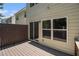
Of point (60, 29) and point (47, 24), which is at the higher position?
point (47, 24)

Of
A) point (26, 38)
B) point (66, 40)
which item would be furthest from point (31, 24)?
point (66, 40)

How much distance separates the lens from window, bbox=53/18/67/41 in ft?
28.6

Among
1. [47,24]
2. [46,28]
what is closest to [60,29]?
[47,24]

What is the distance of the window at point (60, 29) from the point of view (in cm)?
870

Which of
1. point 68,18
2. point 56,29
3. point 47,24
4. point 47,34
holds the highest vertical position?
point 68,18

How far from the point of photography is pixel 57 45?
9523 millimetres

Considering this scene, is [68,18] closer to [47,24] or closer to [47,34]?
[47,24]

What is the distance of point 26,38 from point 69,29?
950 centimetres

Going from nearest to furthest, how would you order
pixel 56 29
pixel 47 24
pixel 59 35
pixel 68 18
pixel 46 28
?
pixel 68 18 → pixel 59 35 → pixel 56 29 → pixel 47 24 → pixel 46 28

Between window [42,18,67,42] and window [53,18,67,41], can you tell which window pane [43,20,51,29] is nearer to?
window [42,18,67,42]

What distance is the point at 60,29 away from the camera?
9172 mm

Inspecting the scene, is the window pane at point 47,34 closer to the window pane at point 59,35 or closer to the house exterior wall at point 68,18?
the house exterior wall at point 68,18

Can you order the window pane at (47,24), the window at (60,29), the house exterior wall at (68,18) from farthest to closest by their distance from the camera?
the window pane at (47,24) < the window at (60,29) < the house exterior wall at (68,18)

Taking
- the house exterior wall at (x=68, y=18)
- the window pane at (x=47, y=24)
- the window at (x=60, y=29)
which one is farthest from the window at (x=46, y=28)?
the window at (x=60, y=29)
